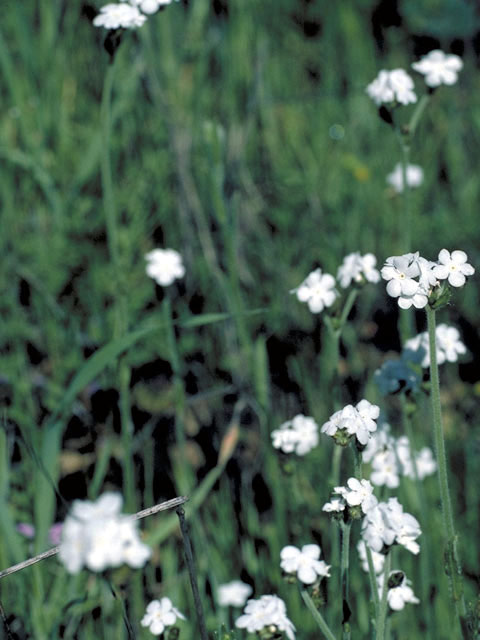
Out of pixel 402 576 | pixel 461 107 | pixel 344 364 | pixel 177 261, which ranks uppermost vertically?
pixel 461 107

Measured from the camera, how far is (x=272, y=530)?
6.88 ft

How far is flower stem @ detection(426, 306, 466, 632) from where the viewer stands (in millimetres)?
1287

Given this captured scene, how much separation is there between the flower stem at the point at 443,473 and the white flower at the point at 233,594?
24.7 inches

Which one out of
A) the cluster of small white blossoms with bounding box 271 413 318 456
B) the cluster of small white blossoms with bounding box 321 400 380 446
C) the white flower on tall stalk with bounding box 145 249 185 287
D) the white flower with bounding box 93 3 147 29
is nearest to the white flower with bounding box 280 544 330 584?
the cluster of small white blossoms with bounding box 321 400 380 446

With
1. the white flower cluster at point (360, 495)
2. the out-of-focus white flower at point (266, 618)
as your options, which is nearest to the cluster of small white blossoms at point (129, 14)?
the white flower cluster at point (360, 495)

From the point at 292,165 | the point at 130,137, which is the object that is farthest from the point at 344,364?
the point at 130,137

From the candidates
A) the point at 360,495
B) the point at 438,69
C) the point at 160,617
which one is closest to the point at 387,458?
the point at 360,495

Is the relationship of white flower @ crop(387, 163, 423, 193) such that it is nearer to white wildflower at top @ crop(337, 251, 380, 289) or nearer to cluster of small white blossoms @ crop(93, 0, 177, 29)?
white wildflower at top @ crop(337, 251, 380, 289)

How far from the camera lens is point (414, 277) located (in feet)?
4.20

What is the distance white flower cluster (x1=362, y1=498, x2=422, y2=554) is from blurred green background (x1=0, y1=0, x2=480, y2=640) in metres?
0.43

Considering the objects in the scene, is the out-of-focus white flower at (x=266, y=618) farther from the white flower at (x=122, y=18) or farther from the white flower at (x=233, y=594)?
the white flower at (x=122, y=18)

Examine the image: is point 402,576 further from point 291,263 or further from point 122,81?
point 122,81

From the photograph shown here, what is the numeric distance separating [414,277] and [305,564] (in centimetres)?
51

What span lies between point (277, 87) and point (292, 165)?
1.63 ft
